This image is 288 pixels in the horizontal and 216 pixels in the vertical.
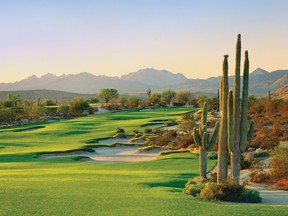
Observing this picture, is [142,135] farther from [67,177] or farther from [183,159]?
[67,177]

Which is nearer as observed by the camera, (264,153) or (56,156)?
(264,153)

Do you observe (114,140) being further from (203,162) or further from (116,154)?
(203,162)

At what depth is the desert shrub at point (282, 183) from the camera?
1721cm

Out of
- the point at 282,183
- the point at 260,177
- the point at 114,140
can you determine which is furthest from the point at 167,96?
the point at 282,183

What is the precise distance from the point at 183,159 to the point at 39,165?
935cm

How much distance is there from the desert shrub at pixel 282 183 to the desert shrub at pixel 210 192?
4.44 metres

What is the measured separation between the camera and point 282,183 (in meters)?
17.7

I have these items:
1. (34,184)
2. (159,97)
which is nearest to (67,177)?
(34,184)

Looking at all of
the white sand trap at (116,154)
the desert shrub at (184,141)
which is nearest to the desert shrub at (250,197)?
the white sand trap at (116,154)

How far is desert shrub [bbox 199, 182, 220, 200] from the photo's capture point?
45.3 ft

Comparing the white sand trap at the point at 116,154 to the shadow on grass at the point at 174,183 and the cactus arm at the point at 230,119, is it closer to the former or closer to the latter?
the shadow on grass at the point at 174,183

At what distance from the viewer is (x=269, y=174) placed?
1922 centimetres

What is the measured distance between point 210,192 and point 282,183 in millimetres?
5339

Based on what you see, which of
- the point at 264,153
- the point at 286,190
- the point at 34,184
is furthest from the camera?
the point at 264,153
